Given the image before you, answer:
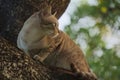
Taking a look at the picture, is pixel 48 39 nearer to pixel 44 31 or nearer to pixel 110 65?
pixel 44 31

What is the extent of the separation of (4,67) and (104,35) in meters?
4.58

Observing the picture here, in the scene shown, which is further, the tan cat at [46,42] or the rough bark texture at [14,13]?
the rough bark texture at [14,13]

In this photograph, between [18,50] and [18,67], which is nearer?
[18,67]

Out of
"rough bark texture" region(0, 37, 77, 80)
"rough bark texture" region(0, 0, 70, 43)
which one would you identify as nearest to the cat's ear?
"rough bark texture" region(0, 0, 70, 43)

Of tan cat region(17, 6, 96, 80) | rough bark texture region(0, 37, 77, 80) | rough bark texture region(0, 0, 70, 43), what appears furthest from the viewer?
rough bark texture region(0, 0, 70, 43)

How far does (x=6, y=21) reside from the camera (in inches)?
150

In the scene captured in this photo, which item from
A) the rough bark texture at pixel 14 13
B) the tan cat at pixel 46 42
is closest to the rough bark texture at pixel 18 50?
the rough bark texture at pixel 14 13

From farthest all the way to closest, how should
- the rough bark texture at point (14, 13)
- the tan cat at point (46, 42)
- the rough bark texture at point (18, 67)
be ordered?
the rough bark texture at point (14, 13), the tan cat at point (46, 42), the rough bark texture at point (18, 67)

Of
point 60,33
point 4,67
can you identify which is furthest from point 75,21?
point 4,67

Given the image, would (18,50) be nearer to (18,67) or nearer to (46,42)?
(18,67)

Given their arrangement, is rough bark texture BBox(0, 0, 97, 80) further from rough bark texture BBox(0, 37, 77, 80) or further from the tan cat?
the tan cat

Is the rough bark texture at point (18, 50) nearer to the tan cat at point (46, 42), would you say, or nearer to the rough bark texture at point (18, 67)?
the rough bark texture at point (18, 67)

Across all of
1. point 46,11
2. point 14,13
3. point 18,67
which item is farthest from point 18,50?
point 14,13

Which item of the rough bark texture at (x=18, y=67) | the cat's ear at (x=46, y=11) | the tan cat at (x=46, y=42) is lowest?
the rough bark texture at (x=18, y=67)
